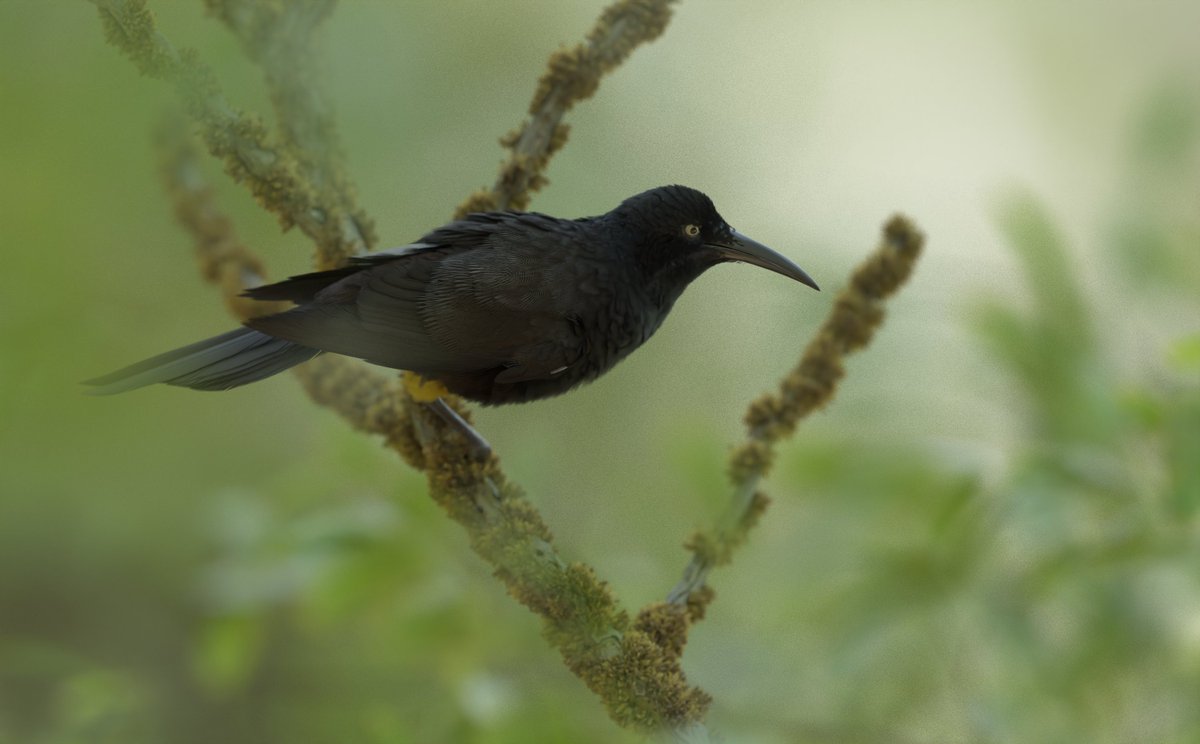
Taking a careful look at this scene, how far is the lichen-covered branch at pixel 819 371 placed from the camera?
5.23ft

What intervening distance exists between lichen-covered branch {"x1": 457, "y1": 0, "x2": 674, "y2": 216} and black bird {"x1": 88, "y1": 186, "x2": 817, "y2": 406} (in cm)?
10

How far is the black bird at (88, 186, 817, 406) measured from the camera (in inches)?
59.1

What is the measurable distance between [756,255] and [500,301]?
1.44 feet

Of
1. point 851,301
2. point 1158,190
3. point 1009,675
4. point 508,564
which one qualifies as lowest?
point 508,564

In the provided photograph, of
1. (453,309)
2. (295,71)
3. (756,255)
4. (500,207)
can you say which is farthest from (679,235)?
(295,71)

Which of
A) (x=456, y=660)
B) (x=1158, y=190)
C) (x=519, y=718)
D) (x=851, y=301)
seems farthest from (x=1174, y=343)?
(x=456, y=660)

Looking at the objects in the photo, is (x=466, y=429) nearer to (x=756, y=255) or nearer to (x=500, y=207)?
(x=500, y=207)

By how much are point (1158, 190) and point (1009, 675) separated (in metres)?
1.48

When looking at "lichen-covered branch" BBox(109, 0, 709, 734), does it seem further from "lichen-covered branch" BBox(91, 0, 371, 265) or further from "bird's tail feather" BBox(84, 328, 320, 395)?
"bird's tail feather" BBox(84, 328, 320, 395)

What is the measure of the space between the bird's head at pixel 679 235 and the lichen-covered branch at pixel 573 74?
0.20 metres

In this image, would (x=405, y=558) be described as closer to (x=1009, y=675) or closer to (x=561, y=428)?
(x=561, y=428)

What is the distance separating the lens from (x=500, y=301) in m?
1.68

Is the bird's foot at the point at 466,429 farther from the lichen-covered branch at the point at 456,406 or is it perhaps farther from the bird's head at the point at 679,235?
the bird's head at the point at 679,235

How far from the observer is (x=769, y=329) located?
2.78 meters
